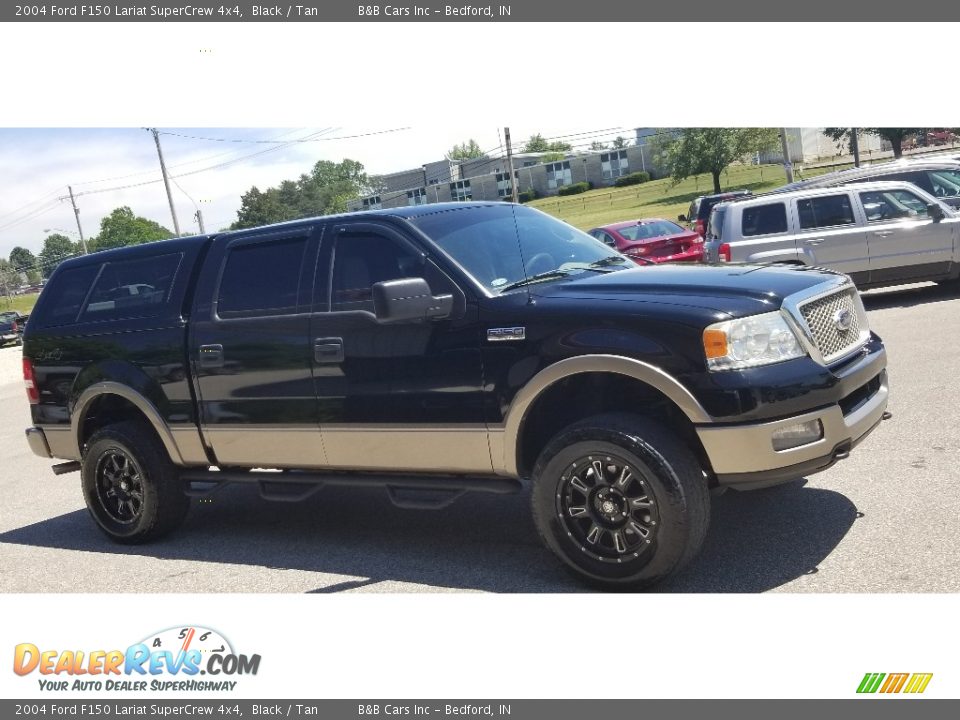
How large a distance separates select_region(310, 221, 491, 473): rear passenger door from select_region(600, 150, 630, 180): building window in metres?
81.7

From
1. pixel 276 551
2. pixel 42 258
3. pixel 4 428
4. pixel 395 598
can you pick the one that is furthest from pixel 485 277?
pixel 42 258

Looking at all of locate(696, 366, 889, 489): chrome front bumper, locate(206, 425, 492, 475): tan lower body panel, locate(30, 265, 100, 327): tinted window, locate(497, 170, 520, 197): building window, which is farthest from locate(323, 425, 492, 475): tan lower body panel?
locate(497, 170, 520, 197): building window

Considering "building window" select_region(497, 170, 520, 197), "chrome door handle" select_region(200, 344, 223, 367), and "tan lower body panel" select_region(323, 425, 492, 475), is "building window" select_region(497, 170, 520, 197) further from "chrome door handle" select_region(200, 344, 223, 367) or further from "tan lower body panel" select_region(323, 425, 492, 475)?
"tan lower body panel" select_region(323, 425, 492, 475)

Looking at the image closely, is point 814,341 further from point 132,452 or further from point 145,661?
point 132,452

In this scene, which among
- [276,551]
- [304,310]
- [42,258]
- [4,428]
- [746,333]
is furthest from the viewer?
[42,258]

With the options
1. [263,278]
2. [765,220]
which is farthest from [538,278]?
[765,220]

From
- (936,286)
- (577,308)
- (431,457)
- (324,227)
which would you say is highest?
(324,227)

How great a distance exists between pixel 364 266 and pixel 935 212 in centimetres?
1041

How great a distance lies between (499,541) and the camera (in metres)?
5.52

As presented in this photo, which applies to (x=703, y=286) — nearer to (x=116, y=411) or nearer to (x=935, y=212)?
(x=116, y=411)

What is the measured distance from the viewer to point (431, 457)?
5.04 m

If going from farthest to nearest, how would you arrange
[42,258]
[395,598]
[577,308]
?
[42,258] → [395,598] → [577,308]

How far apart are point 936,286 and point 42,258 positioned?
186 feet

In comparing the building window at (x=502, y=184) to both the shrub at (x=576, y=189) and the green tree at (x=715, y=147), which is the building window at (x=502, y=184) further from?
the shrub at (x=576, y=189)
